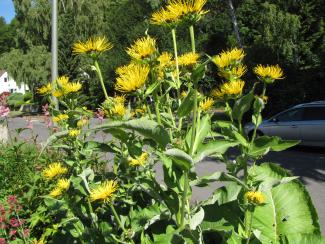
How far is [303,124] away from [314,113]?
0.43m

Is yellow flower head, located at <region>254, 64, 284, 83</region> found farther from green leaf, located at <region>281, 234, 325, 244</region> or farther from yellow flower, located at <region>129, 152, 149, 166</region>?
green leaf, located at <region>281, 234, 325, 244</region>

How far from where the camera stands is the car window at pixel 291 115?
1312 centimetres

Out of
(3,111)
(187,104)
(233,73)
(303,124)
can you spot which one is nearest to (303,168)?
(303,124)

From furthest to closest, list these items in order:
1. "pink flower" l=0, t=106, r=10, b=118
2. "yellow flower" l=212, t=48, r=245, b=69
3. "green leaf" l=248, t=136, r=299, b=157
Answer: "pink flower" l=0, t=106, r=10, b=118 < "yellow flower" l=212, t=48, r=245, b=69 < "green leaf" l=248, t=136, r=299, b=157

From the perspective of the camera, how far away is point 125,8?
1614 inches

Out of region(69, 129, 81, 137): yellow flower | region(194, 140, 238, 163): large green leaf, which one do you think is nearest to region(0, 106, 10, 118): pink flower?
region(69, 129, 81, 137): yellow flower

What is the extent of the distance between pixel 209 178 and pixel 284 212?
3.43 feet

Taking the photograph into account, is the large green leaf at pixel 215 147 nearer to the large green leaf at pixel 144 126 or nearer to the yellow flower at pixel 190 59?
the large green leaf at pixel 144 126

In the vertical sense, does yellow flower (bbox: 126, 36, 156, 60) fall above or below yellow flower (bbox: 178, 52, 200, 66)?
above

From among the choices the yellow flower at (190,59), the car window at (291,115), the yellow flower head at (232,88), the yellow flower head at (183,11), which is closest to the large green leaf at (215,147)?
the yellow flower head at (232,88)

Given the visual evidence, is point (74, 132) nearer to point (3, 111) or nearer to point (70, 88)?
point (70, 88)

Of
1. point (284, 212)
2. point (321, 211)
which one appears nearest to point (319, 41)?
point (321, 211)

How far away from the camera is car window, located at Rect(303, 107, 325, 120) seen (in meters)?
12.5

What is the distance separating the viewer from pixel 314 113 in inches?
500
